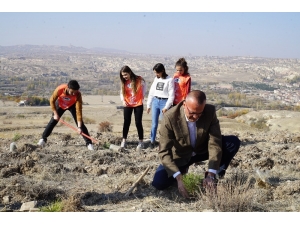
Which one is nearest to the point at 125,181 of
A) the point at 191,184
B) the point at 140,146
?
the point at 191,184

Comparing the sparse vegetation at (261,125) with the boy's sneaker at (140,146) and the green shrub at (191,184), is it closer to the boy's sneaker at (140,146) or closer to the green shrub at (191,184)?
the boy's sneaker at (140,146)

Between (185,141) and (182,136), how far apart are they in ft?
0.29

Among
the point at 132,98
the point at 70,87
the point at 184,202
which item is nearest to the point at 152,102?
the point at 132,98

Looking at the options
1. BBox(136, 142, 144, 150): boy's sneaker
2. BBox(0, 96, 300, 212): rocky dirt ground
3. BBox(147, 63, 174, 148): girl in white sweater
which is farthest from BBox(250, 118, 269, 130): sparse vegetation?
BBox(147, 63, 174, 148): girl in white sweater

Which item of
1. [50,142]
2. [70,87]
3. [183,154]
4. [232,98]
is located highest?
[70,87]

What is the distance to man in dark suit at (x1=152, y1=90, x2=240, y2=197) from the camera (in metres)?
3.57

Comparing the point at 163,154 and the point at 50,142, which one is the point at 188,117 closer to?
the point at 163,154

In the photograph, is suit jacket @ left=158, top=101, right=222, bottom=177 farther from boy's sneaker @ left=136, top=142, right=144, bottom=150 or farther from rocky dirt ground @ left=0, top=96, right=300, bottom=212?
boy's sneaker @ left=136, top=142, right=144, bottom=150

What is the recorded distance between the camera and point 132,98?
673 centimetres

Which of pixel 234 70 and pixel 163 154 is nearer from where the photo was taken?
pixel 163 154

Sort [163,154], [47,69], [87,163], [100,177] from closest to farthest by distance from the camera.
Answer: [163,154]
[100,177]
[87,163]
[47,69]

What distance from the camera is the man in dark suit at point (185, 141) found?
3566mm

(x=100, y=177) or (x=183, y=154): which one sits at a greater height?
(x=183, y=154)

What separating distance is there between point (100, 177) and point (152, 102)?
7.65ft
